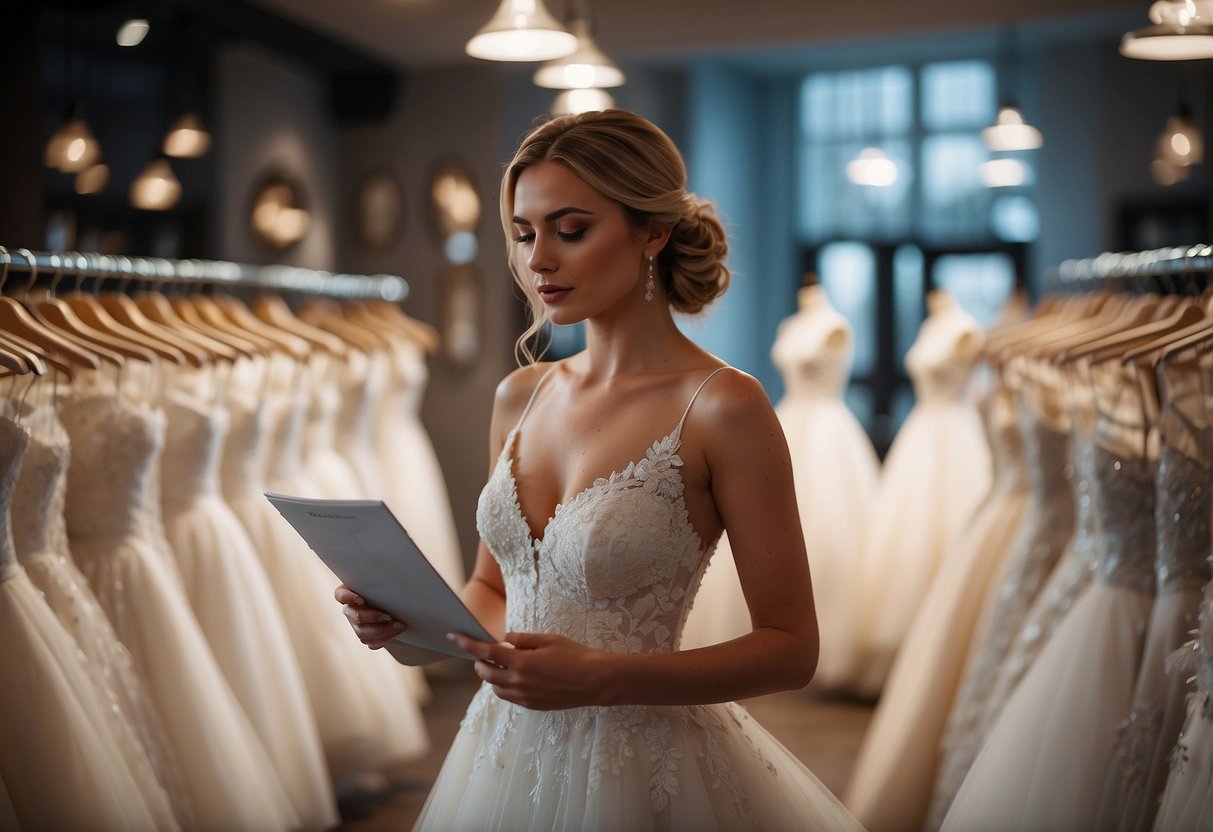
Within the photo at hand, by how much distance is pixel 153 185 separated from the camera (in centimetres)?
500

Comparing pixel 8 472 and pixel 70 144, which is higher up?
pixel 70 144

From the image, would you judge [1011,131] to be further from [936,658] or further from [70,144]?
[70,144]

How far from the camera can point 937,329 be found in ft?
18.8

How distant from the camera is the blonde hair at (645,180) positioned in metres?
1.79

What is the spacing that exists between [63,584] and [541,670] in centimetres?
145

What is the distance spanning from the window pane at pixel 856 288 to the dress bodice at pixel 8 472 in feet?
27.3

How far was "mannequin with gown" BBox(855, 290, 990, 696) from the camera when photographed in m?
5.42

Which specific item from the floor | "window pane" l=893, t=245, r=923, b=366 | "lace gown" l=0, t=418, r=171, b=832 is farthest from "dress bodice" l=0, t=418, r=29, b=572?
"window pane" l=893, t=245, r=923, b=366

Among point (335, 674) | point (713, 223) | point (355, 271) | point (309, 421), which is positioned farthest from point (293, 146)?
point (713, 223)

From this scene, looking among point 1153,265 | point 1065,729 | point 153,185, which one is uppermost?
point 153,185

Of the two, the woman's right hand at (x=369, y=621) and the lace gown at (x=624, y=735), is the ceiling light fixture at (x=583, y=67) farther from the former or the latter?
the woman's right hand at (x=369, y=621)

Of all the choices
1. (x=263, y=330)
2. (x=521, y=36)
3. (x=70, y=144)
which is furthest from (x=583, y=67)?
(x=70, y=144)

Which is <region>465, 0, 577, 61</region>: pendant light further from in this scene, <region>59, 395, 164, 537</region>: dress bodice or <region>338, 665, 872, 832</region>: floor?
<region>338, 665, 872, 832</region>: floor

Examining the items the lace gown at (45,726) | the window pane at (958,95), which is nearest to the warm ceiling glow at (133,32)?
the lace gown at (45,726)
